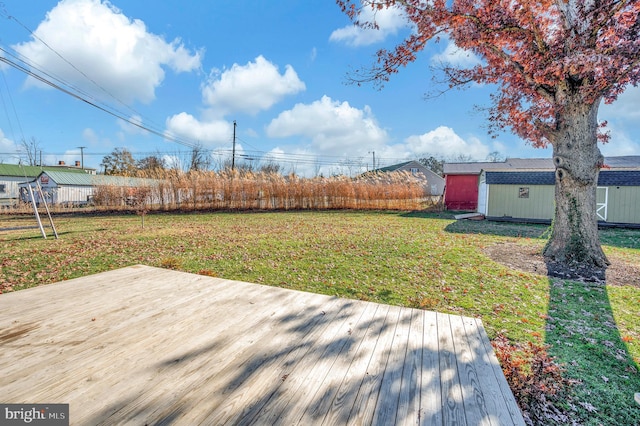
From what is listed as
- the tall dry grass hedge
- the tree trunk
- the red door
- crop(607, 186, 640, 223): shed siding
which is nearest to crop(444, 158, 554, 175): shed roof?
the red door

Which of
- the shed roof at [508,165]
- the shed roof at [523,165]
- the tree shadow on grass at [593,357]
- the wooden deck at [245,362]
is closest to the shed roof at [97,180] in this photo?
the wooden deck at [245,362]

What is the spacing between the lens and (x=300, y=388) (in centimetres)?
134

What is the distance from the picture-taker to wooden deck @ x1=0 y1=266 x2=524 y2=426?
47.2 inches

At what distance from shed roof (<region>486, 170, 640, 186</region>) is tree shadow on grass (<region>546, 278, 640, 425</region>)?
1027 centimetres

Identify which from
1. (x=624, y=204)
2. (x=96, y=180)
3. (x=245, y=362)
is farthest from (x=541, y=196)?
(x=96, y=180)

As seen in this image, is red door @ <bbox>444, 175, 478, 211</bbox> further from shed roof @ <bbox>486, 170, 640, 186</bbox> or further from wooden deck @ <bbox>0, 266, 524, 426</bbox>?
wooden deck @ <bbox>0, 266, 524, 426</bbox>

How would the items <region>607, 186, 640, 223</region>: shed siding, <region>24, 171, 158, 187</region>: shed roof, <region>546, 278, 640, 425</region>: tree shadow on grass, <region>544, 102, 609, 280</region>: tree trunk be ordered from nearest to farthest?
<region>546, 278, 640, 425</region>: tree shadow on grass < <region>544, 102, 609, 280</region>: tree trunk < <region>607, 186, 640, 223</region>: shed siding < <region>24, 171, 158, 187</region>: shed roof

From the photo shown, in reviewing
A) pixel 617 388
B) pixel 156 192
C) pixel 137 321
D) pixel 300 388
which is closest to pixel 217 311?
pixel 137 321

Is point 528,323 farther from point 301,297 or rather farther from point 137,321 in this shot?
A: point 137,321

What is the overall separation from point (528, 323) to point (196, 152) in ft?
91.1

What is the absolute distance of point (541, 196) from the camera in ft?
39.2

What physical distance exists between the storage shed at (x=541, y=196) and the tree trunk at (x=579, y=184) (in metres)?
8.09

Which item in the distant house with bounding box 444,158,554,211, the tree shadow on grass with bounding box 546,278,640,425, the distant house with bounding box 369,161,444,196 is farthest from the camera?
the distant house with bounding box 369,161,444,196

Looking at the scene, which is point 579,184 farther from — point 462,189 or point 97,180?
point 97,180
